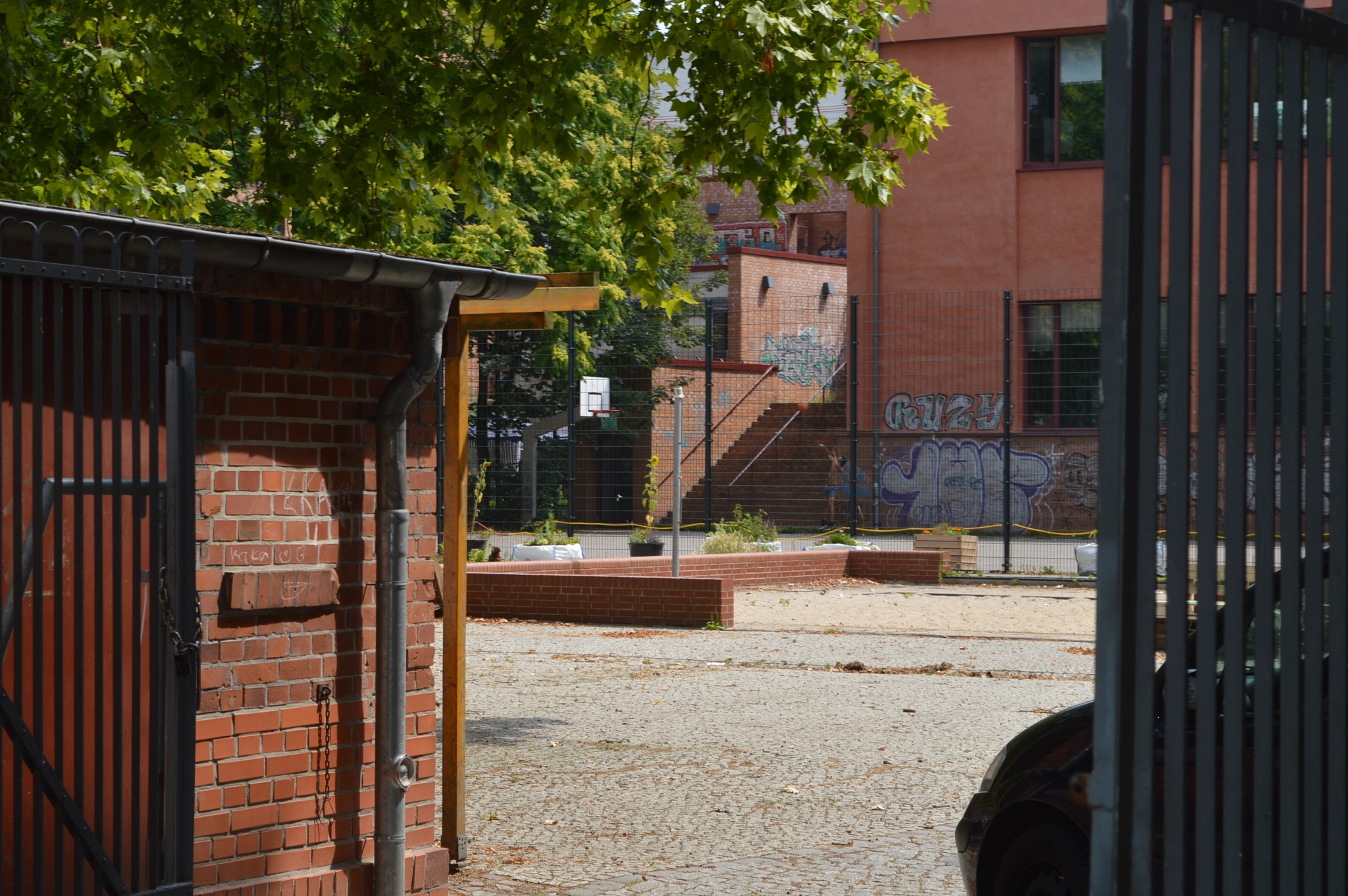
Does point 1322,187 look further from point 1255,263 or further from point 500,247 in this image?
point 500,247

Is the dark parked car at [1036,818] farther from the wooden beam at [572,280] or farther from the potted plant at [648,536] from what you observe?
the potted plant at [648,536]

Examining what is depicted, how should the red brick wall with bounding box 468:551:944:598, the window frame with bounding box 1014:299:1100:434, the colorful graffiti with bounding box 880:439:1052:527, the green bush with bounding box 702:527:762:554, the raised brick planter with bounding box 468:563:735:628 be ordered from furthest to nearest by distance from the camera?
1. the colorful graffiti with bounding box 880:439:1052:527
2. the window frame with bounding box 1014:299:1100:434
3. the green bush with bounding box 702:527:762:554
4. the red brick wall with bounding box 468:551:944:598
5. the raised brick planter with bounding box 468:563:735:628

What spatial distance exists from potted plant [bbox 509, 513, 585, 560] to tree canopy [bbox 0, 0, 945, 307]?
8.82 m

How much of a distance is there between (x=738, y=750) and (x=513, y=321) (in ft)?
11.3

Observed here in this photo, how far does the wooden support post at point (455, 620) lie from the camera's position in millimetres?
6152

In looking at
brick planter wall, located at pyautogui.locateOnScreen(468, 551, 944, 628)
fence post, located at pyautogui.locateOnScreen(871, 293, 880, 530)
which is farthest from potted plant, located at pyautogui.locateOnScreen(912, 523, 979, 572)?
brick planter wall, located at pyautogui.locateOnScreen(468, 551, 944, 628)

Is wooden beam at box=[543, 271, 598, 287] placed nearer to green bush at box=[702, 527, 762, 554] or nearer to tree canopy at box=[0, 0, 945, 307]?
tree canopy at box=[0, 0, 945, 307]

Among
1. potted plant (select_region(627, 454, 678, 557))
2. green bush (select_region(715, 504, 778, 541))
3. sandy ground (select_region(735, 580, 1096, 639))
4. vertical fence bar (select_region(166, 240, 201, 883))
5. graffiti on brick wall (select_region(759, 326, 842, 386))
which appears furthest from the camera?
graffiti on brick wall (select_region(759, 326, 842, 386))

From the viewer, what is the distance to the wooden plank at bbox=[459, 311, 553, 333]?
6488mm

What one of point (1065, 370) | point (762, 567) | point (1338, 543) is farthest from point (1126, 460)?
point (1065, 370)

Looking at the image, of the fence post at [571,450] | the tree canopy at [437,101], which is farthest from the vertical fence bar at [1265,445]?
the fence post at [571,450]

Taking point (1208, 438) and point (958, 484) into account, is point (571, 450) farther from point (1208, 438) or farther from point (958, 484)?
point (1208, 438)

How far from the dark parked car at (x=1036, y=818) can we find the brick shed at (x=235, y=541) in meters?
2.08

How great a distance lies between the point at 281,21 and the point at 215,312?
605 cm
